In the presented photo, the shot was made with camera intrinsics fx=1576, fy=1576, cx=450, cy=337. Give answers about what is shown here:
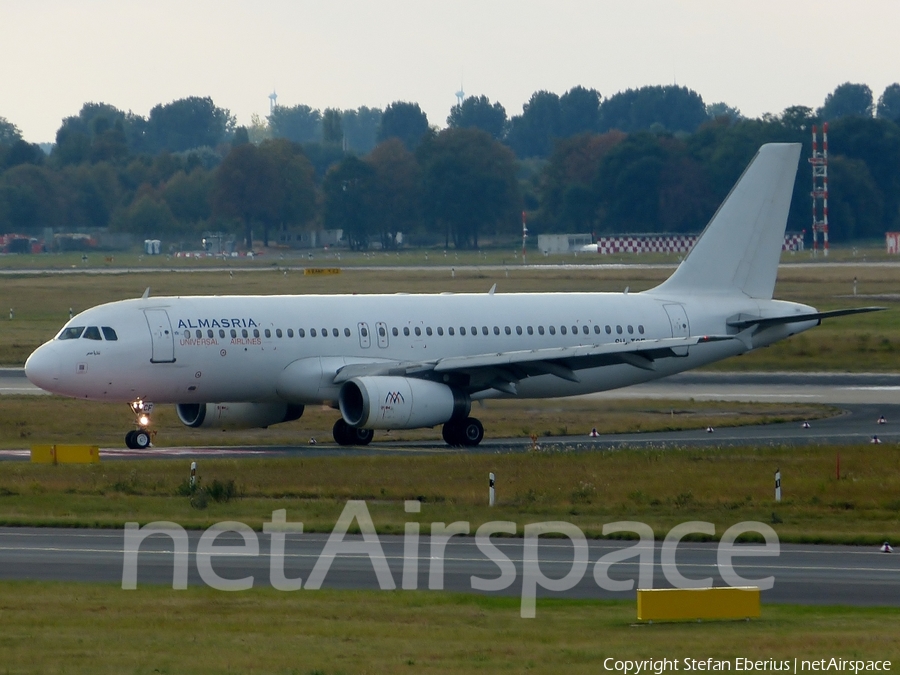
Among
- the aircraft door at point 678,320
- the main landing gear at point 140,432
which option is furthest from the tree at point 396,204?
the main landing gear at point 140,432

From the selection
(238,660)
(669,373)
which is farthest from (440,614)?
(669,373)

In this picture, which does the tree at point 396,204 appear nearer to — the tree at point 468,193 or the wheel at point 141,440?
the tree at point 468,193

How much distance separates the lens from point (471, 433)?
45094mm

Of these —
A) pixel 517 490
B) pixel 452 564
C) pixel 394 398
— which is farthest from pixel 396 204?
pixel 452 564

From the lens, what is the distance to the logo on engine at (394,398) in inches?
1681

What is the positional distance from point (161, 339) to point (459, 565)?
19.8 m

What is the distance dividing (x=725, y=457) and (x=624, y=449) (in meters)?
3.02

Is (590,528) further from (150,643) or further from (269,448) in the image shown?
(269,448)

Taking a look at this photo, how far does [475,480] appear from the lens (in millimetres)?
35906

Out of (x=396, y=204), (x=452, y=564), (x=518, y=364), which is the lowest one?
(x=452, y=564)
